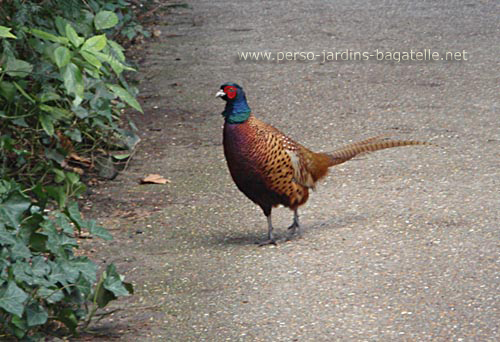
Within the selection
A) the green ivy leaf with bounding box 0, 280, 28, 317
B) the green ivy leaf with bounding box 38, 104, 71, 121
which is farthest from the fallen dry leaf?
the green ivy leaf with bounding box 0, 280, 28, 317

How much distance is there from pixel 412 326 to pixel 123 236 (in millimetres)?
1848

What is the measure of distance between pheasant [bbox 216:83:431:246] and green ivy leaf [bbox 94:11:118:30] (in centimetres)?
70

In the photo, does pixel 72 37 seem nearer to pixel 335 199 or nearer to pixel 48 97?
pixel 48 97

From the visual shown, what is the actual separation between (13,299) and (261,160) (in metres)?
1.76

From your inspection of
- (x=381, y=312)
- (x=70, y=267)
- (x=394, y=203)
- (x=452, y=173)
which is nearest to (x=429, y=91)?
(x=452, y=173)

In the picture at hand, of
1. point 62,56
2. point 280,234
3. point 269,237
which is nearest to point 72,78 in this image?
point 62,56

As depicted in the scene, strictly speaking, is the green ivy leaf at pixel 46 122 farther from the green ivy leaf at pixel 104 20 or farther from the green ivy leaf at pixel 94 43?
the green ivy leaf at pixel 94 43

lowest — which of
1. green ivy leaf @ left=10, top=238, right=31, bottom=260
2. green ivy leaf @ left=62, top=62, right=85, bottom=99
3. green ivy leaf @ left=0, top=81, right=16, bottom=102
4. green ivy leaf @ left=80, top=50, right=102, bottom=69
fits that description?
green ivy leaf @ left=10, top=238, right=31, bottom=260

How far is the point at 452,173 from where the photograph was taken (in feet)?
19.8

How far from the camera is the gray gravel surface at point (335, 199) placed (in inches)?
167

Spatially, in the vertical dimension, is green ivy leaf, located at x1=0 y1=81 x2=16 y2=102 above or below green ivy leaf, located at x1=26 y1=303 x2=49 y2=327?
above

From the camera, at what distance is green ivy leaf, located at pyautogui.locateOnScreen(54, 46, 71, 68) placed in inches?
169

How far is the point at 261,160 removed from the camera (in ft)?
16.1

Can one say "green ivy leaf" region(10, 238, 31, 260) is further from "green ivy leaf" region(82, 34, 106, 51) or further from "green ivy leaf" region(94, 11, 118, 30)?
"green ivy leaf" region(94, 11, 118, 30)
